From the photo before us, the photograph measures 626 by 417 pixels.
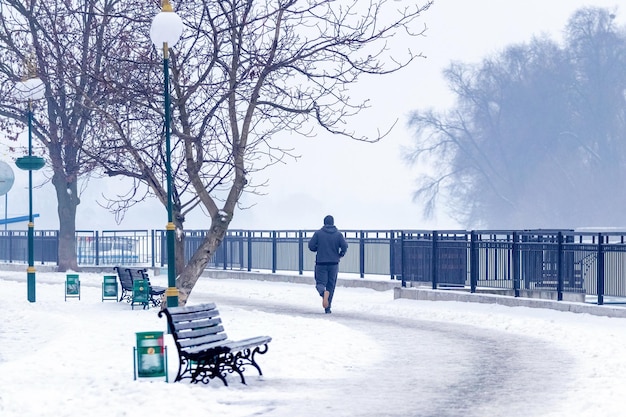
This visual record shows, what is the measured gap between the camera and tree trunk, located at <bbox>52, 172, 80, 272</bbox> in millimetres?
41906

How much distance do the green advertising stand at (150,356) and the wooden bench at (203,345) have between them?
19cm

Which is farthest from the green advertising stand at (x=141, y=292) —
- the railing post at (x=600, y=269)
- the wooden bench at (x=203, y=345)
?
the wooden bench at (x=203, y=345)

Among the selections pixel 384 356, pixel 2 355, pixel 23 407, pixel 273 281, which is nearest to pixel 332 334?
pixel 384 356

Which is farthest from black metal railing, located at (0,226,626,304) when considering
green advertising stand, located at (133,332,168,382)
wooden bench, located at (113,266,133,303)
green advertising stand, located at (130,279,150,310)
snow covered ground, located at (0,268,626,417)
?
green advertising stand, located at (133,332,168,382)

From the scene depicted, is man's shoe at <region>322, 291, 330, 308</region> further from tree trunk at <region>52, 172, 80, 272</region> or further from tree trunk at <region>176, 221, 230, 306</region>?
tree trunk at <region>52, 172, 80, 272</region>

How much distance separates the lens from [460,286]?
25.8m

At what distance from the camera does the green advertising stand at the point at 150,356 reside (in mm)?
12555

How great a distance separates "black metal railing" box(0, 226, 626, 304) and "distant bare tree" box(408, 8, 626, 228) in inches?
1491

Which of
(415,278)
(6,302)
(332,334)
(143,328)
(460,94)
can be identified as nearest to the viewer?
(332,334)

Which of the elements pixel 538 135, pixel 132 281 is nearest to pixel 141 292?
pixel 132 281

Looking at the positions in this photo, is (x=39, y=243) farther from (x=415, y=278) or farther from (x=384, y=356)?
(x=384, y=356)

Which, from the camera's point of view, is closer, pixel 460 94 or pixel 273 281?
pixel 273 281

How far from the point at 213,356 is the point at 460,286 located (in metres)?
14.0

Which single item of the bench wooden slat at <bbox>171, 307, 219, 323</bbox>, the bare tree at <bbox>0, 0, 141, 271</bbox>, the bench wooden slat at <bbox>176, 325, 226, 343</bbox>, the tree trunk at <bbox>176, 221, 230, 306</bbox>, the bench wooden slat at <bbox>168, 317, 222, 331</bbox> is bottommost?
the bench wooden slat at <bbox>176, 325, 226, 343</bbox>
